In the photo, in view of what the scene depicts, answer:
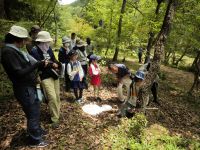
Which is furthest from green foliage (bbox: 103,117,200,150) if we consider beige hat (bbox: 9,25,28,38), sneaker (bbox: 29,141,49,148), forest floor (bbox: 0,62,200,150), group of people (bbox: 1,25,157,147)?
beige hat (bbox: 9,25,28,38)

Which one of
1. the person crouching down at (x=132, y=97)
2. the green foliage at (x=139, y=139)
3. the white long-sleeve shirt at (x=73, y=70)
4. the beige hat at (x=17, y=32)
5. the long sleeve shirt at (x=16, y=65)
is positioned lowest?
the green foliage at (x=139, y=139)

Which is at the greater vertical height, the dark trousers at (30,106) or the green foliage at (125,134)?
the dark trousers at (30,106)

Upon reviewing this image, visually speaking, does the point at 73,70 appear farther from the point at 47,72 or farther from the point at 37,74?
the point at 47,72

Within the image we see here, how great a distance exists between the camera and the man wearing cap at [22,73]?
16.1 ft

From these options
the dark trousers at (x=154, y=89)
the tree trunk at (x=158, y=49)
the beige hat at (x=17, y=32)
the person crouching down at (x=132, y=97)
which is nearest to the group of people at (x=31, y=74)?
the beige hat at (x=17, y=32)

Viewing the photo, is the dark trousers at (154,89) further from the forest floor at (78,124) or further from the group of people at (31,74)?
the group of people at (31,74)

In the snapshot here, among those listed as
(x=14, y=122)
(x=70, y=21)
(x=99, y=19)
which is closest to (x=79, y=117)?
(x=14, y=122)

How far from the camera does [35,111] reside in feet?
17.9

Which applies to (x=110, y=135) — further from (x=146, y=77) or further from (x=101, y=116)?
(x=146, y=77)

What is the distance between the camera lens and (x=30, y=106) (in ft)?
17.5

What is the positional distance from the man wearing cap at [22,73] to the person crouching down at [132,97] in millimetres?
3282

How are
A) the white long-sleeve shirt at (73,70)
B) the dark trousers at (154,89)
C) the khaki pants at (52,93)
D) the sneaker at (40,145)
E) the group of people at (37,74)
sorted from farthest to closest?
1. the dark trousers at (154,89)
2. the white long-sleeve shirt at (73,70)
3. the khaki pants at (52,93)
4. the sneaker at (40,145)
5. the group of people at (37,74)

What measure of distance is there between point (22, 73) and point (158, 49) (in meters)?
4.93

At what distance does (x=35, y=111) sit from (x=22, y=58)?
1.19 metres
